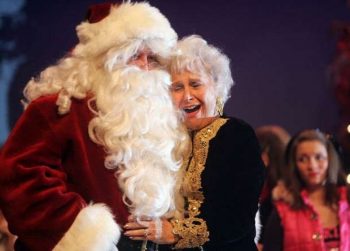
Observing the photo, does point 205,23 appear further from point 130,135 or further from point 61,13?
point 130,135

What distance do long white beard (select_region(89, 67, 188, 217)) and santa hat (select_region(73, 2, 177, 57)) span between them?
12 cm

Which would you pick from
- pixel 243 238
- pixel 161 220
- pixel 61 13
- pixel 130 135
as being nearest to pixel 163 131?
pixel 130 135

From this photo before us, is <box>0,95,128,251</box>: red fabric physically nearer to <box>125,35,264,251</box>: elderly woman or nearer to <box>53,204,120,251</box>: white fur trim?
<box>53,204,120,251</box>: white fur trim

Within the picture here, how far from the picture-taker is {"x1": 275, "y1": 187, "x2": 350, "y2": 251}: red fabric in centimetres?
279

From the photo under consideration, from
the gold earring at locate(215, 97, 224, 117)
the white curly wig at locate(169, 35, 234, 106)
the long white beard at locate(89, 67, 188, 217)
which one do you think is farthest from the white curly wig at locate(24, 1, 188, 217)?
the gold earring at locate(215, 97, 224, 117)

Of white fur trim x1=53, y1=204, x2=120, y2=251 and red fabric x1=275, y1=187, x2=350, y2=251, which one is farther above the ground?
white fur trim x1=53, y1=204, x2=120, y2=251

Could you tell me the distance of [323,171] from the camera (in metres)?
2.94

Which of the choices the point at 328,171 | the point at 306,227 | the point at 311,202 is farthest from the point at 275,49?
the point at 306,227

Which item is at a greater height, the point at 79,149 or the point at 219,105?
the point at 219,105

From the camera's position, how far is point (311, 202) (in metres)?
2.89

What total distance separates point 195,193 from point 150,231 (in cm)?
21

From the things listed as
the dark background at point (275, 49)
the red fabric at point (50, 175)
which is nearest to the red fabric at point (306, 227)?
the dark background at point (275, 49)

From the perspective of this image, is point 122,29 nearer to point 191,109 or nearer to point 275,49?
point 191,109

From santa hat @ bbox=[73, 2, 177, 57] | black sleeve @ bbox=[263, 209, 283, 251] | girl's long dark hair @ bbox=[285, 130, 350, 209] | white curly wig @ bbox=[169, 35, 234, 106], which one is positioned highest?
santa hat @ bbox=[73, 2, 177, 57]
